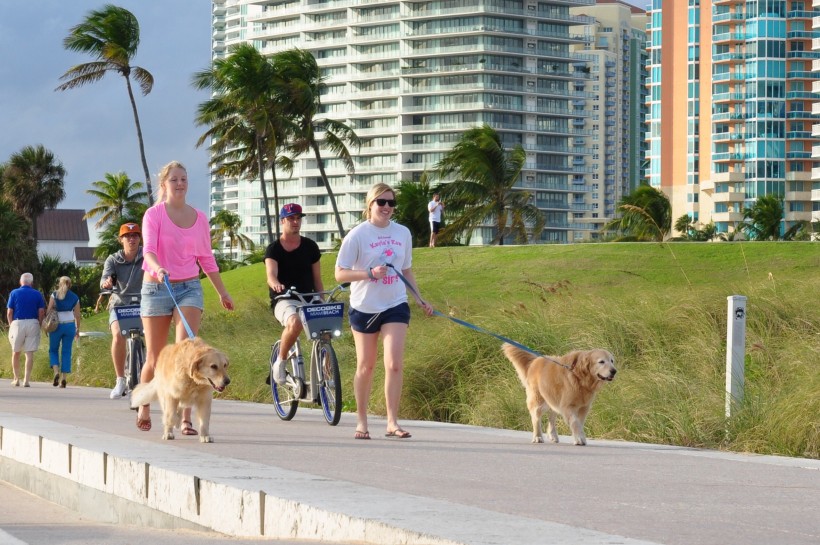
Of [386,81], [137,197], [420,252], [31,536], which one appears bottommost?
[31,536]

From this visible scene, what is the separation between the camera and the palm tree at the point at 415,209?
90438 millimetres

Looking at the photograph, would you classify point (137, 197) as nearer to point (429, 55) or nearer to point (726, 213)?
point (429, 55)

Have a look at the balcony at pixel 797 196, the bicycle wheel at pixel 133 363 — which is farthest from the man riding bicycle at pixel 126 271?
the balcony at pixel 797 196

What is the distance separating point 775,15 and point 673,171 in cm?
1945

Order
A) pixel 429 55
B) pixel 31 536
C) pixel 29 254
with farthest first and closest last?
pixel 429 55, pixel 29 254, pixel 31 536

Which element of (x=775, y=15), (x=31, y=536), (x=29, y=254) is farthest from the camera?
(x=775, y=15)

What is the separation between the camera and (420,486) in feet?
25.7

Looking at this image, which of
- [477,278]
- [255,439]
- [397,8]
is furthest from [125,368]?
[397,8]

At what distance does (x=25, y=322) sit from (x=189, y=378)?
42.0ft

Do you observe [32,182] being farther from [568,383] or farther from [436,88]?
[568,383]

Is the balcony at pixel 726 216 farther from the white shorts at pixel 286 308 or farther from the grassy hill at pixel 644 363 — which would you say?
the white shorts at pixel 286 308

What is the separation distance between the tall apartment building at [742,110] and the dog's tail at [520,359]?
424 feet

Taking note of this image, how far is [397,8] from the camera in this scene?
5974 inches

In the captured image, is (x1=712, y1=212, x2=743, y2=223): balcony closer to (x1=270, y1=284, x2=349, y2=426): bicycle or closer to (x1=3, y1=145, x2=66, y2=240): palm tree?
(x1=3, y1=145, x2=66, y2=240): palm tree
